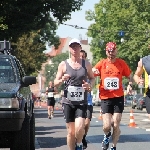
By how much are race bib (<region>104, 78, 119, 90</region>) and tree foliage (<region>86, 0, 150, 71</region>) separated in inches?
2133

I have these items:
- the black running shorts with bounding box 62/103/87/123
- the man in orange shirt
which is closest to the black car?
the black running shorts with bounding box 62/103/87/123

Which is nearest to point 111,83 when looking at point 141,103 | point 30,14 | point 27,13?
point 27,13

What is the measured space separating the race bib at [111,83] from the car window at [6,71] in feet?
5.78

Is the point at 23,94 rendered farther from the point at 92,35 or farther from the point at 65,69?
the point at 92,35

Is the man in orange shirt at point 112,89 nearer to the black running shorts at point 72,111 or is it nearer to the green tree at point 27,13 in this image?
the black running shorts at point 72,111

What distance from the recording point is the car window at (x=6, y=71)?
1076 centimetres

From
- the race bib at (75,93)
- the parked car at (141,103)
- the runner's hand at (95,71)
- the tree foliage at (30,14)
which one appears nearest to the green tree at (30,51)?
the parked car at (141,103)

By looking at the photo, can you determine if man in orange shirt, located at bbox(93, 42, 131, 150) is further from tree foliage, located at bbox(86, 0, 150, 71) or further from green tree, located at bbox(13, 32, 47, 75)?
tree foliage, located at bbox(86, 0, 150, 71)

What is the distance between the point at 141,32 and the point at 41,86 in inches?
4867

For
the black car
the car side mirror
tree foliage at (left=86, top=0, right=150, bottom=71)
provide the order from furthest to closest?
tree foliage at (left=86, top=0, right=150, bottom=71) < the car side mirror < the black car

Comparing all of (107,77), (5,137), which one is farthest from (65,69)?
(107,77)

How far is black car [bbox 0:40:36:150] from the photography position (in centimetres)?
951

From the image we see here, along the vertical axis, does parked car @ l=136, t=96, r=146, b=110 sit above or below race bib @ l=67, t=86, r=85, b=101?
below

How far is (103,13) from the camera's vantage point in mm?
79375
